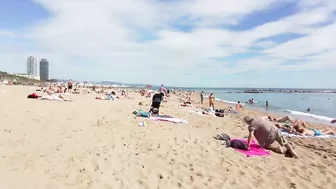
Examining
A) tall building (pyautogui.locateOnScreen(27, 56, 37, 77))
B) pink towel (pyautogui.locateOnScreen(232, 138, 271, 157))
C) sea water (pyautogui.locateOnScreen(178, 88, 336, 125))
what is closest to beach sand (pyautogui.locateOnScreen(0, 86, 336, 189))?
pink towel (pyautogui.locateOnScreen(232, 138, 271, 157))

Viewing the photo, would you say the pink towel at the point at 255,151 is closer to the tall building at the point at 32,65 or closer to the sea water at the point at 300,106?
the sea water at the point at 300,106

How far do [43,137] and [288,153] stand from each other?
5.98 m

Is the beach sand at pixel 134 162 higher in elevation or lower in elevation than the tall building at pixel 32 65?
lower

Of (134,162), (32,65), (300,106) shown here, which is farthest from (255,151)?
(32,65)

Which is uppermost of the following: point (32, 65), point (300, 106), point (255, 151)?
point (32, 65)

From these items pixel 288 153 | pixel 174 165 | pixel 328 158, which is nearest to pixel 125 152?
pixel 174 165

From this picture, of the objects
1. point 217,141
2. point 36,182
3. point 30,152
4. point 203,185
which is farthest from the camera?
point 217,141

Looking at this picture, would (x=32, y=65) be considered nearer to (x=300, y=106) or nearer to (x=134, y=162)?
(x=300, y=106)

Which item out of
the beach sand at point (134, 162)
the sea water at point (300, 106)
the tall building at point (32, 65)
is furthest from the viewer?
the tall building at point (32, 65)

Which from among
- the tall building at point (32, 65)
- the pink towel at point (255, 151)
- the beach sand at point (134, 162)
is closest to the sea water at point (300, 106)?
the pink towel at point (255, 151)

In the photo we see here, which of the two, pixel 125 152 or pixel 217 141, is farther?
pixel 217 141

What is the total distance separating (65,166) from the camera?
16.7 feet

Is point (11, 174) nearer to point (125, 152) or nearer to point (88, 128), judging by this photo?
point (125, 152)

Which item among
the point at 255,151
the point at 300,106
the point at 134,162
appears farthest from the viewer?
the point at 300,106
